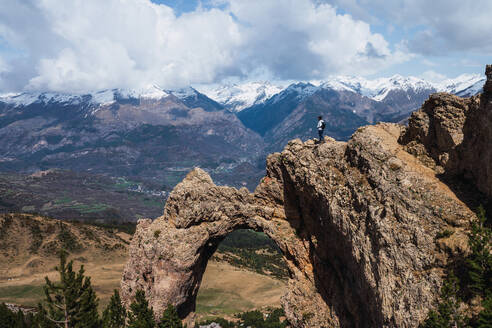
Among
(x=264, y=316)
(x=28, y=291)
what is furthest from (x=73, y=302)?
(x=28, y=291)

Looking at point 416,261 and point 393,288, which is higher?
point 416,261

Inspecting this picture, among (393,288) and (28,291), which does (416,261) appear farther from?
(28,291)

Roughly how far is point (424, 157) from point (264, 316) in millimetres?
62070

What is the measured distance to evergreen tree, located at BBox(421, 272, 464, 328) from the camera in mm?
19781

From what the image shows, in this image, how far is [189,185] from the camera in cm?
4044

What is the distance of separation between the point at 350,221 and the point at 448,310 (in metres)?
9.99

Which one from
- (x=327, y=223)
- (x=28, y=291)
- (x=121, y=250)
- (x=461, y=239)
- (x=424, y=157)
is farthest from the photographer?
(x=121, y=250)

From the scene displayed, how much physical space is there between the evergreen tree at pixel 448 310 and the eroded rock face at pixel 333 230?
634 mm

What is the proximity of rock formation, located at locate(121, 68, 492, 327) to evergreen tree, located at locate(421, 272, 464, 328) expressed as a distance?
2.06ft

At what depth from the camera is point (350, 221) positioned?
93.8 feet

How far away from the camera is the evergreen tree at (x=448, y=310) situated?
779 inches

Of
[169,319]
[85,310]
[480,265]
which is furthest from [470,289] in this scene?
[85,310]

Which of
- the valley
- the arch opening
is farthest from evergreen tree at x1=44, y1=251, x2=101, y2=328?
the valley

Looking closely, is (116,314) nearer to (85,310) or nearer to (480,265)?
(85,310)
